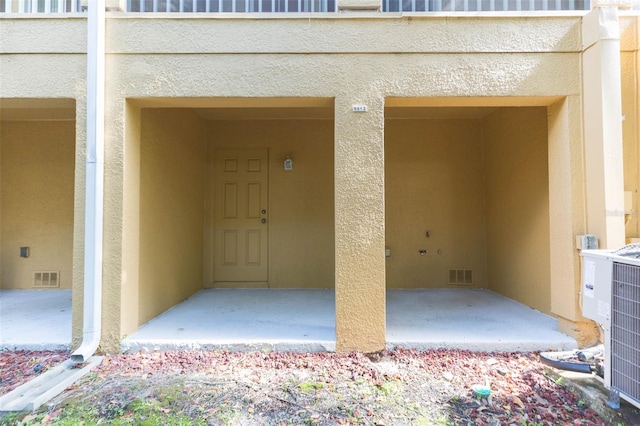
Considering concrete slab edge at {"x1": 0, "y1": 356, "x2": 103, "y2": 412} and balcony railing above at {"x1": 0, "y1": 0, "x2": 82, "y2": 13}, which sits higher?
balcony railing above at {"x1": 0, "y1": 0, "x2": 82, "y2": 13}

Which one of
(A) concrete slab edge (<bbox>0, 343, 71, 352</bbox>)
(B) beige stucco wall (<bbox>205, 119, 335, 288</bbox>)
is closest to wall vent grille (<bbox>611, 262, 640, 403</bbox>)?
(B) beige stucco wall (<bbox>205, 119, 335, 288</bbox>)

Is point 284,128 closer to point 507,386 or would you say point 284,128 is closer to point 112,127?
point 112,127

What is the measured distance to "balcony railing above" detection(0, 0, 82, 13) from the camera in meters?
3.46

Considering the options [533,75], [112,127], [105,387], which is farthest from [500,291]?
[112,127]

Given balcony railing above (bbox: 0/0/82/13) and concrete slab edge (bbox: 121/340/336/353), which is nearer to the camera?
concrete slab edge (bbox: 121/340/336/353)

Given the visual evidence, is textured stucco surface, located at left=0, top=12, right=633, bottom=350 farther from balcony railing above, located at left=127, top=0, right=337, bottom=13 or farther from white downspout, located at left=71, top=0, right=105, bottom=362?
balcony railing above, located at left=127, top=0, right=337, bottom=13

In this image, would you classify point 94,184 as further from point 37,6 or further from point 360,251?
point 360,251

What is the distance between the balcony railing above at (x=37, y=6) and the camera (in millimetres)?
3461

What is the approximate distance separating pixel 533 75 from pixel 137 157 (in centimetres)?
410

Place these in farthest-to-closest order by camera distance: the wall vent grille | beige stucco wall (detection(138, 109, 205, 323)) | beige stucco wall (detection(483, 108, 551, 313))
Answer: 1. beige stucco wall (detection(483, 108, 551, 313))
2. beige stucco wall (detection(138, 109, 205, 323))
3. the wall vent grille

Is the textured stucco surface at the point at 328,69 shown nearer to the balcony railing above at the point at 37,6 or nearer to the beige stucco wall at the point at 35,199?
the balcony railing above at the point at 37,6

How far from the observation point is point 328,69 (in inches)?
128

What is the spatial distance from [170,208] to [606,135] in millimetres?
4850

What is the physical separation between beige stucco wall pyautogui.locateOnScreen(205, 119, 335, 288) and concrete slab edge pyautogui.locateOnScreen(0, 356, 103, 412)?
266 centimetres
